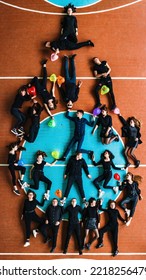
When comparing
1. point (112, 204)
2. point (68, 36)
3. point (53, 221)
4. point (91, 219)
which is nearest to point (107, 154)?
point (112, 204)

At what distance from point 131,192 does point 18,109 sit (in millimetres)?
1904

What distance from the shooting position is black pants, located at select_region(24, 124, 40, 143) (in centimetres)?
439

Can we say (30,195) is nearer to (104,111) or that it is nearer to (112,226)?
(112,226)

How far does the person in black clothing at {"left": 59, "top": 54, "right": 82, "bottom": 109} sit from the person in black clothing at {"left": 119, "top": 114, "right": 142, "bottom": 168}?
27.7 inches

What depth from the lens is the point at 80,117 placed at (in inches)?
174

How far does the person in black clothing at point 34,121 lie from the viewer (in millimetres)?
4395

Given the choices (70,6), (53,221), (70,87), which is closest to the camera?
(53,221)

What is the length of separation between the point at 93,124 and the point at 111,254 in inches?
70.6

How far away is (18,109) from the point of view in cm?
446

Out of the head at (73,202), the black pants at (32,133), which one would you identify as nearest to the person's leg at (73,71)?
the black pants at (32,133)

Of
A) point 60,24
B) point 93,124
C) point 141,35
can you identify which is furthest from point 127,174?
point 60,24

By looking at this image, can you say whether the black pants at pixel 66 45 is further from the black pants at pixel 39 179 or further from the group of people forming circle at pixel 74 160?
the black pants at pixel 39 179
